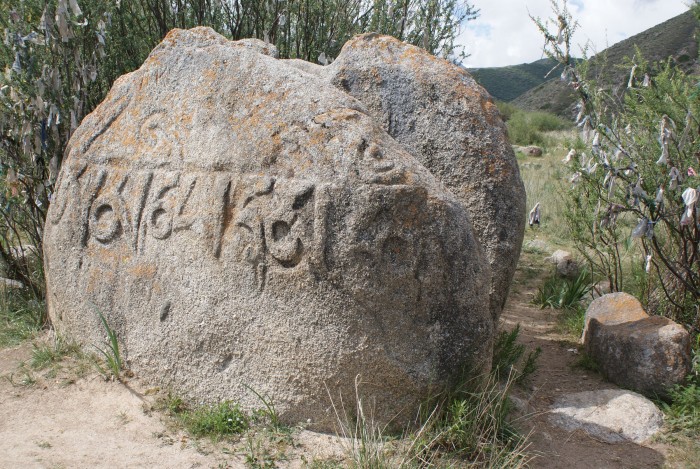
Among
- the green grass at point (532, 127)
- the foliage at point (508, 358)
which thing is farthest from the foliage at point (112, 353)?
the green grass at point (532, 127)

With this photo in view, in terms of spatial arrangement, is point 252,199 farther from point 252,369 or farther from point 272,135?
point 252,369

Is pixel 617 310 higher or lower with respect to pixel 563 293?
higher

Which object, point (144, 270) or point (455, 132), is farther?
point (455, 132)

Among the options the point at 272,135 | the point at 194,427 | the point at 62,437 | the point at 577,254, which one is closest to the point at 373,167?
the point at 272,135

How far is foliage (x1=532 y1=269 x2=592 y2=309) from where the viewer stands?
5797mm

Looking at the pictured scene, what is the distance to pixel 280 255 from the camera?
3.19 metres

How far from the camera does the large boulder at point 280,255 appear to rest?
3121mm

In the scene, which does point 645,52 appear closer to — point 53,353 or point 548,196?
point 548,196

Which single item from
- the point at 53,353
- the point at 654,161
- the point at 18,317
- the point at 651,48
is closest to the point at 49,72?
the point at 18,317

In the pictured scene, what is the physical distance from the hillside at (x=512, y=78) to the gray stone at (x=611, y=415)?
145 feet

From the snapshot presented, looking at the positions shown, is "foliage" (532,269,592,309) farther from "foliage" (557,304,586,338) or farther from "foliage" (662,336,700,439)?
"foliage" (662,336,700,439)

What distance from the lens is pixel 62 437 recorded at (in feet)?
10.8

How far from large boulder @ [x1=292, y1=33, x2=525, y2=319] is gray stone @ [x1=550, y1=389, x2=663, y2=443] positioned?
27.9 inches

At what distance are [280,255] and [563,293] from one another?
11.3ft
